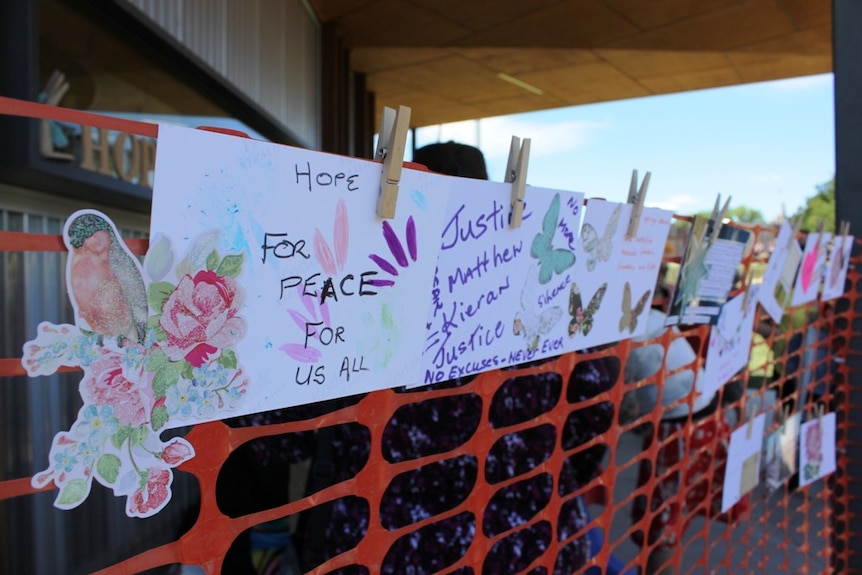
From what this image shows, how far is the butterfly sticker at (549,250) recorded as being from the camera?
1091mm

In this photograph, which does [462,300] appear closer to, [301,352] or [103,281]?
[301,352]

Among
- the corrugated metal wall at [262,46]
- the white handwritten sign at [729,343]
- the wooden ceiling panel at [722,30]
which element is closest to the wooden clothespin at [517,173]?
the white handwritten sign at [729,343]

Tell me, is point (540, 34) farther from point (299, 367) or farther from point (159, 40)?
point (299, 367)

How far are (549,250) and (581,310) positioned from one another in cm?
19

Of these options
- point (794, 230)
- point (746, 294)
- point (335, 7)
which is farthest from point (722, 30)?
point (746, 294)

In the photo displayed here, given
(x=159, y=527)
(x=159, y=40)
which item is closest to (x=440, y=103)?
(x=159, y=40)

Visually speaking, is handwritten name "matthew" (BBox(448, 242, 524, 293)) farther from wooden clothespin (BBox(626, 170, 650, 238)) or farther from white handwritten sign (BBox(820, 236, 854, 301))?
white handwritten sign (BBox(820, 236, 854, 301))

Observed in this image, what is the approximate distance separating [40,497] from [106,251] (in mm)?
2182

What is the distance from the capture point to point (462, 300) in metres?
0.98

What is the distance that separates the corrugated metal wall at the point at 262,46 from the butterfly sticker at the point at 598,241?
2288 mm

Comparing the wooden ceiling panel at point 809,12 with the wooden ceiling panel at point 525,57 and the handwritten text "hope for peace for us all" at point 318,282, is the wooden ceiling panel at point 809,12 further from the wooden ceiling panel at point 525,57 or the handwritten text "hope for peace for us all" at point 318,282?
the handwritten text "hope for peace for us all" at point 318,282

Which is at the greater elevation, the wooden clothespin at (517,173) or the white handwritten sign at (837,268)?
the wooden clothespin at (517,173)

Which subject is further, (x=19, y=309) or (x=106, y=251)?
(x=19, y=309)

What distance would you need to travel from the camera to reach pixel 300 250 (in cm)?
74
